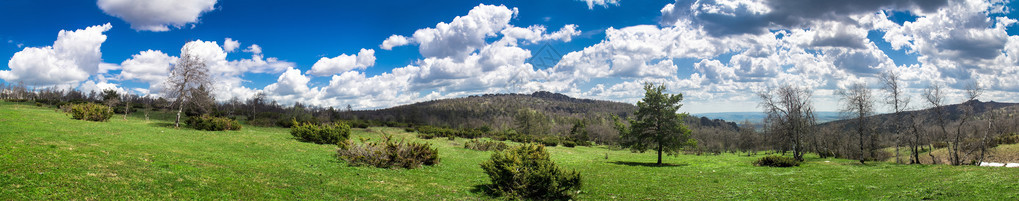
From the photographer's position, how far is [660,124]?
100ft

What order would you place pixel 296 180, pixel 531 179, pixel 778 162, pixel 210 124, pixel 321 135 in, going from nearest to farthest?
pixel 296 180 → pixel 531 179 → pixel 778 162 → pixel 321 135 → pixel 210 124

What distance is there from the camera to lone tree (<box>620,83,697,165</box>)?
98.7ft

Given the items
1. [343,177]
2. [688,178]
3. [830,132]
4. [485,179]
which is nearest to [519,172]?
[485,179]

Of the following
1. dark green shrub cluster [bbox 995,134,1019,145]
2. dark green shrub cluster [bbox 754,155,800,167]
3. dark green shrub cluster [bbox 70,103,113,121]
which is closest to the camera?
dark green shrub cluster [bbox 754,155,800,167]

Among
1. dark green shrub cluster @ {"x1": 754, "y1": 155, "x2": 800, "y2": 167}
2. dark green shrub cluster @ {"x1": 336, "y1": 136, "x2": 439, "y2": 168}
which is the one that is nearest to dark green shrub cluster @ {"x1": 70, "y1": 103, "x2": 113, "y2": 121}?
dark green shrub cluster @ {"x1": 336, "y1": 136, "x2": 439, "y2": 168}

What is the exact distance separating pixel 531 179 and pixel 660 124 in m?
19.9

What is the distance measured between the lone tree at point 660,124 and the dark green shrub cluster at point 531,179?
18.0 meters

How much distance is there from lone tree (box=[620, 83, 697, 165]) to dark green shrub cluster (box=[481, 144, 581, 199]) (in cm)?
1801

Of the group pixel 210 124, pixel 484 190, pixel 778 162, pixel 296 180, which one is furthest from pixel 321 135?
pixel 778 162

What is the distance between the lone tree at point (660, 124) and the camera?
1184 inches

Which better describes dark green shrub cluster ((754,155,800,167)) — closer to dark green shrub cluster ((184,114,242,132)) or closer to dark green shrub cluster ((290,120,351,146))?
dark green shrub cluster ((290,120,351,146))

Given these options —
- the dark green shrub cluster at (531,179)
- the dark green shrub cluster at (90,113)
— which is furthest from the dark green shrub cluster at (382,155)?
the dark green shrub cluster at (90,113)

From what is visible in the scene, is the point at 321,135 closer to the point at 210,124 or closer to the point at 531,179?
the point at 210,124

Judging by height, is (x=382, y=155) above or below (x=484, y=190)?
above
